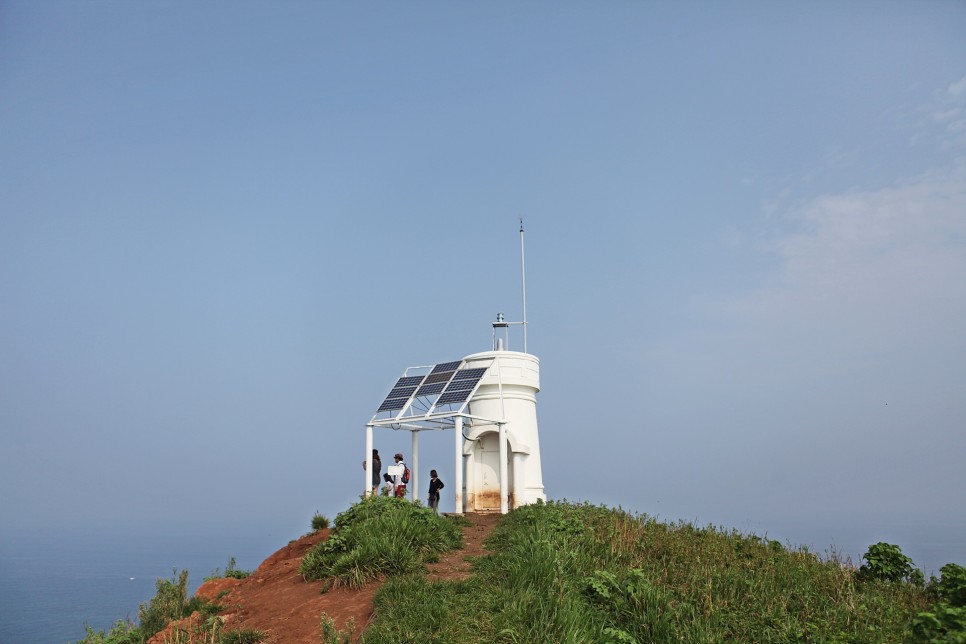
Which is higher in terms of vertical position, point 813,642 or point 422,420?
point 422,420

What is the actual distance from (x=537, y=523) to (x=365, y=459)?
8.55 meters

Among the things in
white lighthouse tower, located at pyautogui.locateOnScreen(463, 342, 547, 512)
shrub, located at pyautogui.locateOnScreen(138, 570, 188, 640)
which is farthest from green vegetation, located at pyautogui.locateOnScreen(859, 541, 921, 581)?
shrub, located at pyautogui.locateOnScreen(138, 570, 188, 640)

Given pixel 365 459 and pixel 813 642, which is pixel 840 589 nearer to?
pixel 813 642

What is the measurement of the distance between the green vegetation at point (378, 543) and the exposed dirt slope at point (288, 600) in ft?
0.84

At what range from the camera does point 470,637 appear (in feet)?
35.9

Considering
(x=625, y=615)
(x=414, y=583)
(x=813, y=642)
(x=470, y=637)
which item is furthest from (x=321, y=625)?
(x=813, y=642)

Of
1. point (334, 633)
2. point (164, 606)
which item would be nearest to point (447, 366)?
point (164, 606)

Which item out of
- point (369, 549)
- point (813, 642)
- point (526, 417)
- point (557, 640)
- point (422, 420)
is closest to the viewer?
point (557, 640)

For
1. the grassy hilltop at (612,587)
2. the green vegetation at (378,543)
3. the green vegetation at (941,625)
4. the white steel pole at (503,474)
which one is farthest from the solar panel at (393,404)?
the green vegetation at (941,625)

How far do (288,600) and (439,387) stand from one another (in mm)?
11477

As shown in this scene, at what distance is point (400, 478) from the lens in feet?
80.5

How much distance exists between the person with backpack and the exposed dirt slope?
5705 millimetres

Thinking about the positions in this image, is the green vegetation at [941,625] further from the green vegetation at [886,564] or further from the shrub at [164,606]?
the shrub at [164,606]

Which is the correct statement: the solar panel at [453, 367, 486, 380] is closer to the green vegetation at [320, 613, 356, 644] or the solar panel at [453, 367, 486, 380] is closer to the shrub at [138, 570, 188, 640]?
the shrub at [138, 570, 188, 640]
